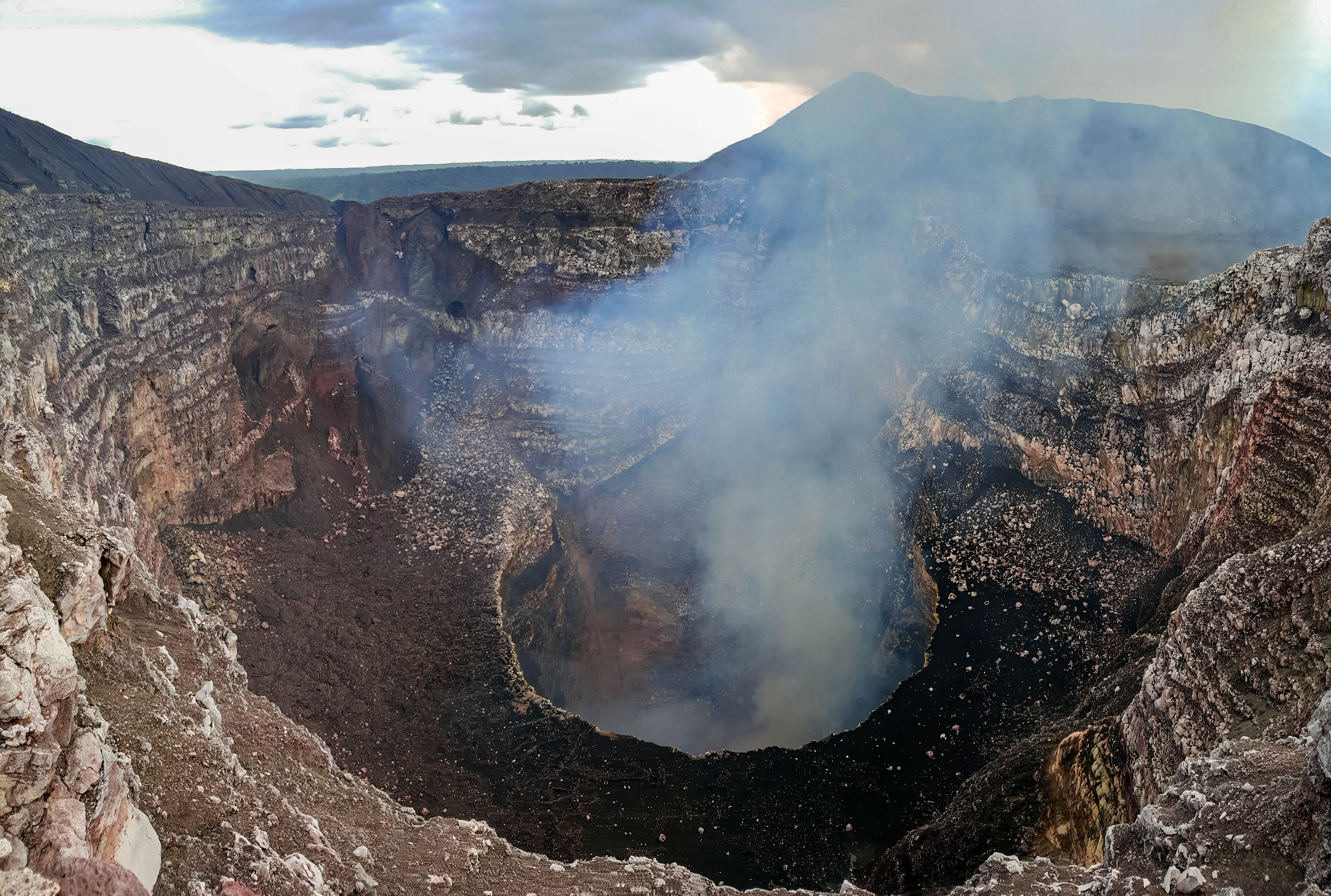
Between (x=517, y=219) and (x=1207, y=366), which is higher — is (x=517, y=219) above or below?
above

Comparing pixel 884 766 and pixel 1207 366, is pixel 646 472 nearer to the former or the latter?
pixel 884 766

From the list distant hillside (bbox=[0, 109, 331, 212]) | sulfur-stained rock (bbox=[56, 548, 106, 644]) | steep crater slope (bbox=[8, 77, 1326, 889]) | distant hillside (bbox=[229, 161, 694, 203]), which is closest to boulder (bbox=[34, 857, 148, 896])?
sulfur-stained rock (bbox=[56, 548, 106, 644])

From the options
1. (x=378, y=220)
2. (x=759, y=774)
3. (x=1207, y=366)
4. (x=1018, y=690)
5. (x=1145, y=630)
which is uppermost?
(x=378, y=220)

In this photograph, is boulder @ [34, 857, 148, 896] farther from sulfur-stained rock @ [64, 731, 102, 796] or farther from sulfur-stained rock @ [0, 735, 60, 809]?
sulfur-stained rock @ [64, 731, 102, 796]

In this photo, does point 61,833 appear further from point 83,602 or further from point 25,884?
point 83,602

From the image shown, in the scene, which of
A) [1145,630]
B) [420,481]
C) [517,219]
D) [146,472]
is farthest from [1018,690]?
[517,219]

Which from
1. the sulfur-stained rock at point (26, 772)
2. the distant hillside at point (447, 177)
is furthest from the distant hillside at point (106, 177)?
the distant hillside at point (447, 177)
